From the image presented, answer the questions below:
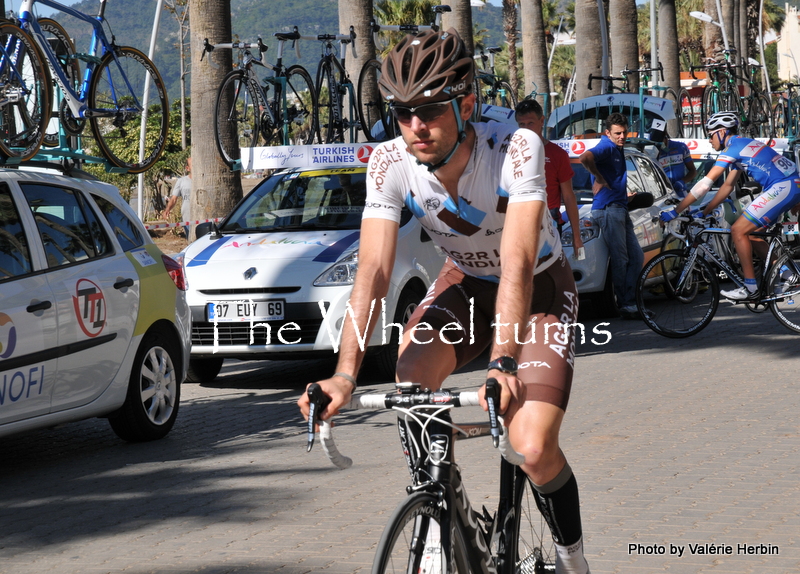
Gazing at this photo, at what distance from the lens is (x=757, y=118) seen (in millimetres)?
26000

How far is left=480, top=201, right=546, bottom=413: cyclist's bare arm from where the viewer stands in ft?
10.3

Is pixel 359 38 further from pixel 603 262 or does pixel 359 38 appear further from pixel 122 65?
pixel 122 65

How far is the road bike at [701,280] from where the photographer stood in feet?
35.8

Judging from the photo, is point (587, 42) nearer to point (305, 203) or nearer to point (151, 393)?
point (305, 203)

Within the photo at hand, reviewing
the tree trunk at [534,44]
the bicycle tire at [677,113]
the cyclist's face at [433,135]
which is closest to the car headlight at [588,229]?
the cyclist's face at [433,135]

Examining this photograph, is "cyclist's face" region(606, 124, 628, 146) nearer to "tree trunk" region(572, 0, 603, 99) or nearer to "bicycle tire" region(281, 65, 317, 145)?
"bicycle tire" region(281, 65, 317, 145)

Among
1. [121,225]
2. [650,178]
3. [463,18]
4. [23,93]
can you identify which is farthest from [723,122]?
[463,18]

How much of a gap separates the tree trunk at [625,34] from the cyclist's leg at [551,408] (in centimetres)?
2162

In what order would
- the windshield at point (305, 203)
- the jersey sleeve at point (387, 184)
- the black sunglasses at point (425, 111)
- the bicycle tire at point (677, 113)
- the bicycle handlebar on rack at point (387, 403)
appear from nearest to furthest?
the bicycle handlebar on rack at point (387, 403)
the black sunglasses at point (425, 111)
the jersey sleeve at point (387, 184)
the windshield at point (305, 203)
the bicycle tire at point (677, 113)

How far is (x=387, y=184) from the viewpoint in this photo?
360 centimetres

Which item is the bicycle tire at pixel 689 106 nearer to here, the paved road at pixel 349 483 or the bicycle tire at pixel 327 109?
the bicycle tire at pixel 327 109

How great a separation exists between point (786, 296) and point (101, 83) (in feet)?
21.9

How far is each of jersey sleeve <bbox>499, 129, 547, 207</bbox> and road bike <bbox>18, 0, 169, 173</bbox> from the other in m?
5.35

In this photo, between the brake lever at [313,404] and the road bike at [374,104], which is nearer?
the brake lever at [313,404]
